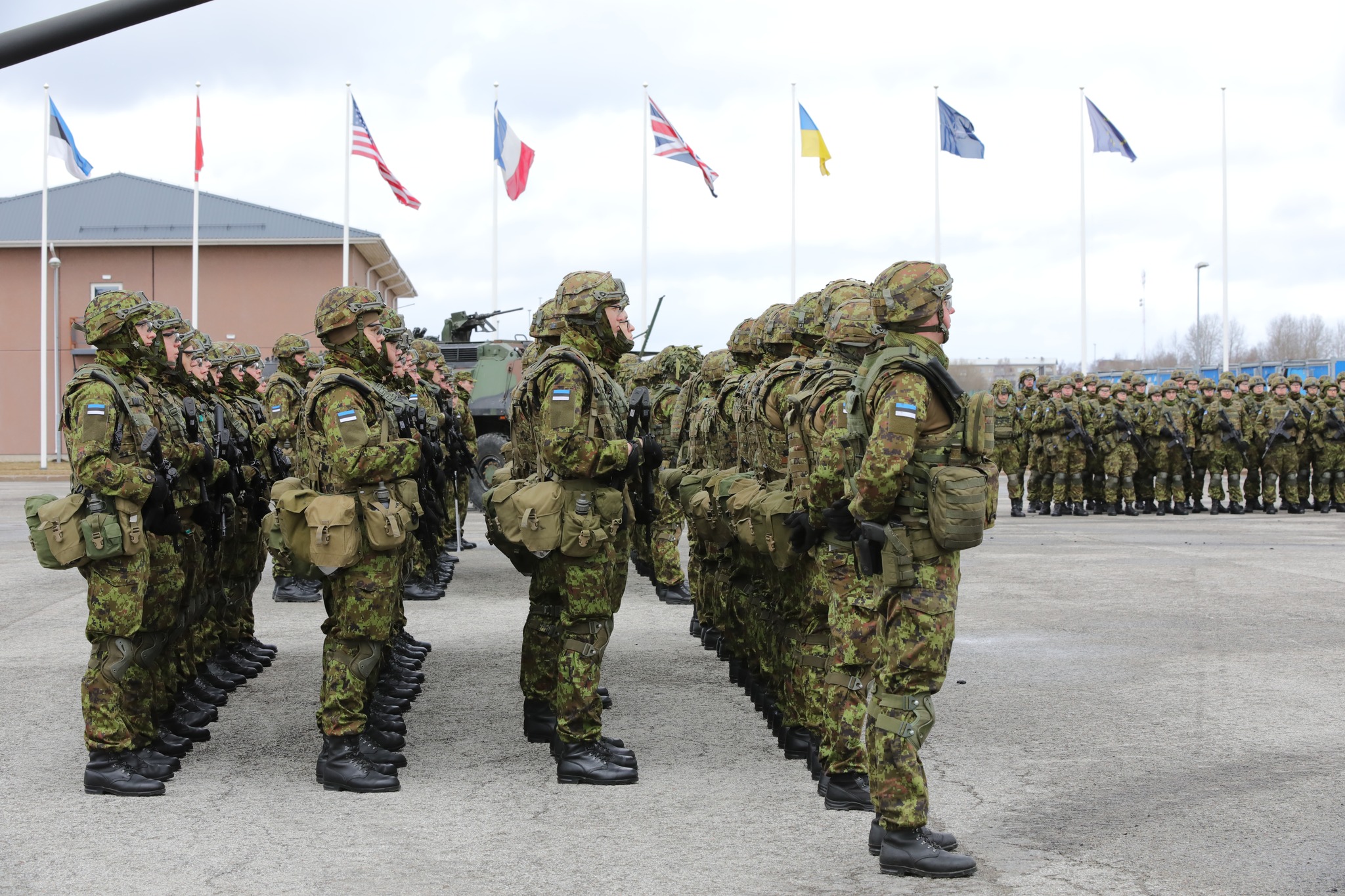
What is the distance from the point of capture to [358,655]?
214 inches

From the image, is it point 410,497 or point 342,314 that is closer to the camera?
point 410,497

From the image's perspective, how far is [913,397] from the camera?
422 centimetres

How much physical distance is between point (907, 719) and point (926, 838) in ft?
1.40

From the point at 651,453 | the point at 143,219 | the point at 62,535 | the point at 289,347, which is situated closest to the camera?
the point at 62,535

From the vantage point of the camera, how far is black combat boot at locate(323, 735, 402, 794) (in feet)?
17.3

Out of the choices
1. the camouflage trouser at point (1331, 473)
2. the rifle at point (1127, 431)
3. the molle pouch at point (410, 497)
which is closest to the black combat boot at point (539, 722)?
the molle pouch at point (410, 497)

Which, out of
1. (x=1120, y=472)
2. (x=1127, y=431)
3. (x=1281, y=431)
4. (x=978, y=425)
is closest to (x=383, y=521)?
(x=978, y=425)

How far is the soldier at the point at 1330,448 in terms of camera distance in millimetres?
18703

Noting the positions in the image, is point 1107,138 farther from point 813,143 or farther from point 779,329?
point 779,329

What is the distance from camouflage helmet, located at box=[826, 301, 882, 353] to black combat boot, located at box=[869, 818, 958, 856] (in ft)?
6.63

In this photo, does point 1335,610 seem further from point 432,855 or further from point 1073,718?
point 432,855

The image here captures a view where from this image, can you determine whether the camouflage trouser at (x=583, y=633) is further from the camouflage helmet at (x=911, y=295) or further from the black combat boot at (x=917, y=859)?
the camouflage helmet at (x=911, y=295)

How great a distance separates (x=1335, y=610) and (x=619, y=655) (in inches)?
219

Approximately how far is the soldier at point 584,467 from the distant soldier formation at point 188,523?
635 mm
